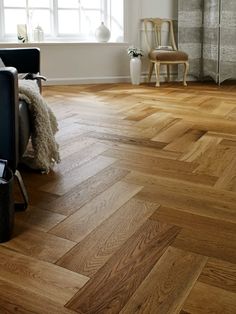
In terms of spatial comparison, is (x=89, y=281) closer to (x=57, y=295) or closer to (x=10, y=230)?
(x=57, y=295)

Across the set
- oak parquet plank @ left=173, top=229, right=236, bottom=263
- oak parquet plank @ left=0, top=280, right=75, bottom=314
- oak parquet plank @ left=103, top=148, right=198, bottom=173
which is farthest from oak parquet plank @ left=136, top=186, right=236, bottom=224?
oak parquet plank @ left=0, top=280, right=75, bottom=314

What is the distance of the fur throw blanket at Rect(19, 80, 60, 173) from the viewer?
1.76 metres

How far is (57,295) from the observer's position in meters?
1.06

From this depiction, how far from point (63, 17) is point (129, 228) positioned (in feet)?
12.5

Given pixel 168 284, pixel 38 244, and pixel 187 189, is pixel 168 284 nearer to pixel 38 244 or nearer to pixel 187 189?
→ pixel 38 244

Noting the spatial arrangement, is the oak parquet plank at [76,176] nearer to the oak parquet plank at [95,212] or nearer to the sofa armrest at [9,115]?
the oak parquet plank at [95,212]

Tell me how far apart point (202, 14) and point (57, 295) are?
4335mm

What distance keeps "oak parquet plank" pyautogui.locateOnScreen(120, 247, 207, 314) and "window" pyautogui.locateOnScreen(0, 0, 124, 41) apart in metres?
3.92

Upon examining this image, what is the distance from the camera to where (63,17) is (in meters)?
4.69

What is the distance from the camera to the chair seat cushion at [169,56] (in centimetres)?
439

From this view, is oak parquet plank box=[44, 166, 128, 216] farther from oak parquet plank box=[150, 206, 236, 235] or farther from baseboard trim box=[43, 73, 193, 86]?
baseboard trim box=[43, 73, 193, 86]

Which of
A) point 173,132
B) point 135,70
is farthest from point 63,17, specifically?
point 173,132

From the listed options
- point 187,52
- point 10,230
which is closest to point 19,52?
point 10,230

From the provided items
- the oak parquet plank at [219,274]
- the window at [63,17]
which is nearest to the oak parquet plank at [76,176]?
the oak parquet plank at [219,274]
